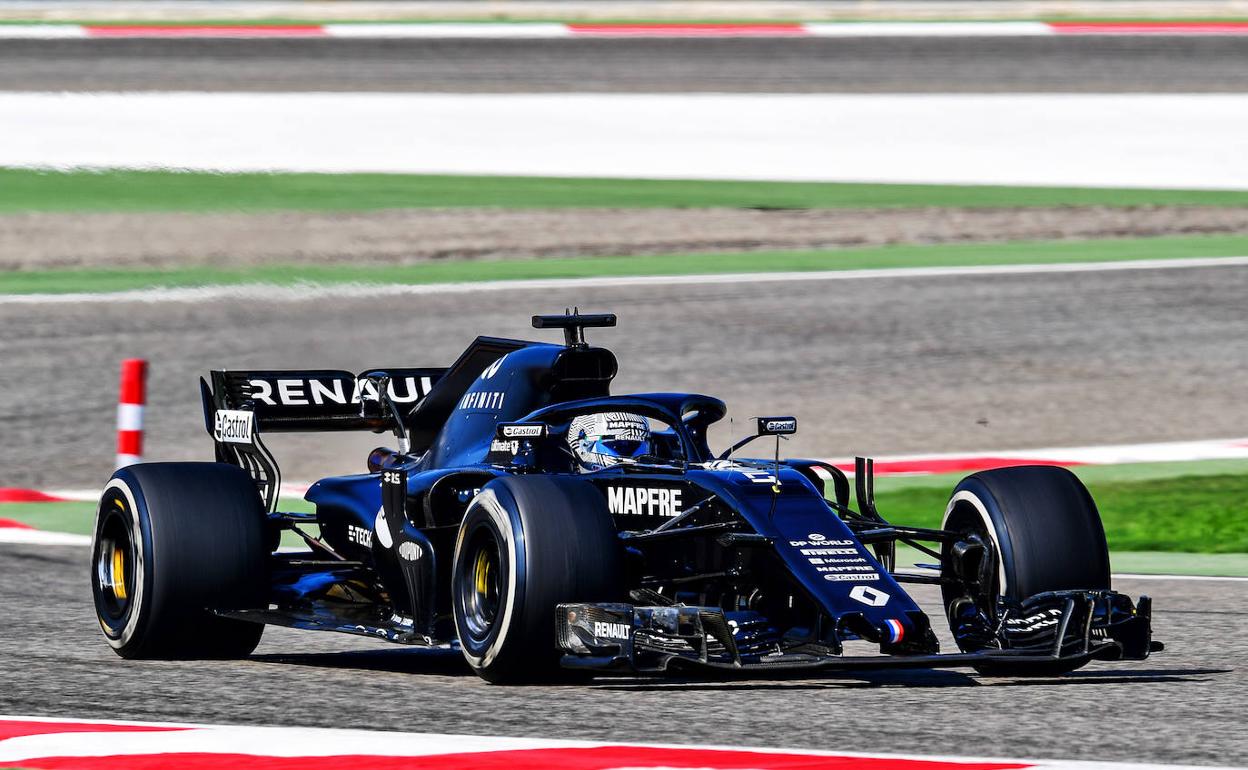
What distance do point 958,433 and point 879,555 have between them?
23.5ft

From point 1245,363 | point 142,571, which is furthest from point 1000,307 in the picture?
point 142,571

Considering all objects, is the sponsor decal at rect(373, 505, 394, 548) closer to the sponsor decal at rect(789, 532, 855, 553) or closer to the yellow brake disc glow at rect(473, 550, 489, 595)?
the yellow brake disc glow at rect(473, 550, 489, 595)

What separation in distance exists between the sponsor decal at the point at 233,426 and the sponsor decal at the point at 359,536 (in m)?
0.78

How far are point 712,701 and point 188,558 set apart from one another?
2.33 m

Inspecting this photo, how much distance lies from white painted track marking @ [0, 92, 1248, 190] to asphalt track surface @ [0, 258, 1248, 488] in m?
4.36

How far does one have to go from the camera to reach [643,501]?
301 inches

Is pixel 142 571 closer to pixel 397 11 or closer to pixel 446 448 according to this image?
pixel 446 448

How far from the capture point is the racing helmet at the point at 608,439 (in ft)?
26.3

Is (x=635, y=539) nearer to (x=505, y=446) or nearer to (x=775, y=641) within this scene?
(x=775, y=641)

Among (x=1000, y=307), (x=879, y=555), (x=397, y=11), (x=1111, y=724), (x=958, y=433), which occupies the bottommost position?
(x=1111, y=724)

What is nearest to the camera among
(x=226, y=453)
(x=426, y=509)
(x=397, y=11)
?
(x=426, y=509)

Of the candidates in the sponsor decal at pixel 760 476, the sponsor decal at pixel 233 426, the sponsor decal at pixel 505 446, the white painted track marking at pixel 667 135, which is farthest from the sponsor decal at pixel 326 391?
the white painted track marking at pixel 667 135

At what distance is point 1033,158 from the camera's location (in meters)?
24.8

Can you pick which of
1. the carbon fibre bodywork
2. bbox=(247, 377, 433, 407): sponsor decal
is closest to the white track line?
bbox=(247, 377, 433, 407): sponsor decal
